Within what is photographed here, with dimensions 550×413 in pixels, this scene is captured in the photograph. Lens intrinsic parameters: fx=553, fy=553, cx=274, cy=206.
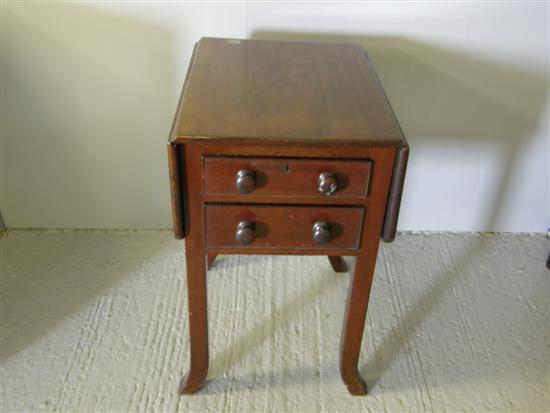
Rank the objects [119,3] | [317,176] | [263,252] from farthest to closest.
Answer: [119,3] < [263,252] < [317,176]

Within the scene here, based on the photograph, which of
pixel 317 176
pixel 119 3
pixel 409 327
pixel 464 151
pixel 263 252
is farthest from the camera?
pixel 464 151

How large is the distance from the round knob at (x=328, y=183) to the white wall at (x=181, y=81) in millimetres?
619

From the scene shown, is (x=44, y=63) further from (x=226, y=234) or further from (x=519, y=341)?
(x=519, y=341)

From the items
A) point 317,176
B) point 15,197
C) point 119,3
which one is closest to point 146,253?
point 15,197

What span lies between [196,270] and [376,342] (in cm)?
60

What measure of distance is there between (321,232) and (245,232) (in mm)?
140

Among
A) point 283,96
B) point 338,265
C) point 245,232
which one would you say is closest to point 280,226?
point 245,232

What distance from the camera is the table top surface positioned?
3.08 feet

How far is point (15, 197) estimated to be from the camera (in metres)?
1.71

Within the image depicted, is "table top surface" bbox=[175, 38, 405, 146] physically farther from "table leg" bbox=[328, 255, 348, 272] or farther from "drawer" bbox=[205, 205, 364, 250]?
"table leg" bbox=[328, 255, 348, 272]

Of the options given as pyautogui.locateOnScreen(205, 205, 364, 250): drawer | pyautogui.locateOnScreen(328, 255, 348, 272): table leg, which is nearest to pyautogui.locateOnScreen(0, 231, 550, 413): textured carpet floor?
pyautogui.locateOnScreen(328, 255, 348, 272): table leg

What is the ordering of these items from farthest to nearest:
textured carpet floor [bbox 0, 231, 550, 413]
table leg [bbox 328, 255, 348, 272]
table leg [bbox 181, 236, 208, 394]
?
table leg [bbox 328, 255, 348, 272] < textured carpet floor [bbox 0, 231, 550, 413] < table leg [bbox 181, 236, 208, 394]

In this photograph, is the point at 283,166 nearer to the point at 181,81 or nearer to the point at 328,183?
the point at 328,183

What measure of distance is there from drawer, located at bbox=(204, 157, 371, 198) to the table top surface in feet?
0.15
